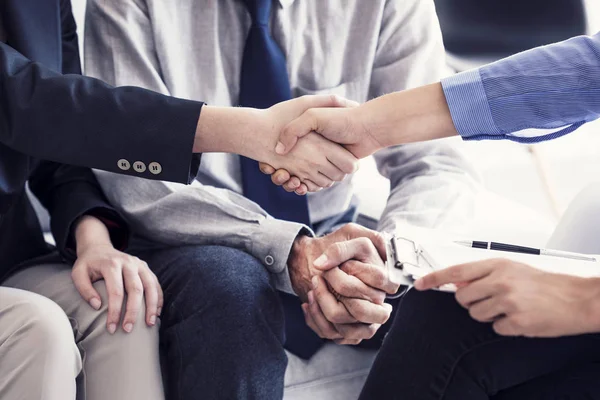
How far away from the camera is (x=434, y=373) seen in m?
0.94

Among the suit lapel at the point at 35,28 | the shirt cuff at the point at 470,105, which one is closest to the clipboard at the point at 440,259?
the shirt cuff at the point at 470,105

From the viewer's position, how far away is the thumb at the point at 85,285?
1.10 metres

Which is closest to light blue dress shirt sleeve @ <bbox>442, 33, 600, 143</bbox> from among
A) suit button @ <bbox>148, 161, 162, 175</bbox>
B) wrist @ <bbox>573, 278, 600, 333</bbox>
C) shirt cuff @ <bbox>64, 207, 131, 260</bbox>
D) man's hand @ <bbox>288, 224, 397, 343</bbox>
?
man's hand @ <bbox>288, 224, 397, 343</bbox>

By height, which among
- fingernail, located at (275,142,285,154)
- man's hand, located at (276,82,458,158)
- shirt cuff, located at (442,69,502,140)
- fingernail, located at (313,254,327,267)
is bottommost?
fingernail, located at (313,254,327,267)

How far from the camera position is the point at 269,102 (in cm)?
135

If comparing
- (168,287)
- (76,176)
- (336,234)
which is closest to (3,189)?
(76,176)

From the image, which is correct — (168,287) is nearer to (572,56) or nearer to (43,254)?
(43,254)

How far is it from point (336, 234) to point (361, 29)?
0.42 metres

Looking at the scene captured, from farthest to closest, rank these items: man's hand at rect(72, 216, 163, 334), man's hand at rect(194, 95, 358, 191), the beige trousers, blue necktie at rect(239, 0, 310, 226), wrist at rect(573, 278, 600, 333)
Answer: blue necktie at rect(239, 0, 310, 226) < man's hand at rect(194, 95, 358, 191) < man's hand at rect(72, 216, 163, 334) < the beige trousers < wrist at rect(573, 278, 600, 333)

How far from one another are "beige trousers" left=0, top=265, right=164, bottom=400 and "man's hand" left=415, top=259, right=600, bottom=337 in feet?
1.48

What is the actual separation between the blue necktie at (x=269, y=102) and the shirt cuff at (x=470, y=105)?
33 cm

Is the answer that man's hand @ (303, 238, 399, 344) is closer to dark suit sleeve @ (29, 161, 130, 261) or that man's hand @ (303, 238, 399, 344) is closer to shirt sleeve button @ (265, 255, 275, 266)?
shirt sleeve button @ (265, 255, 275, 266)

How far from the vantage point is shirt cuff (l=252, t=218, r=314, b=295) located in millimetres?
1226

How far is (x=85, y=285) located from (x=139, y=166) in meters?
0.20
